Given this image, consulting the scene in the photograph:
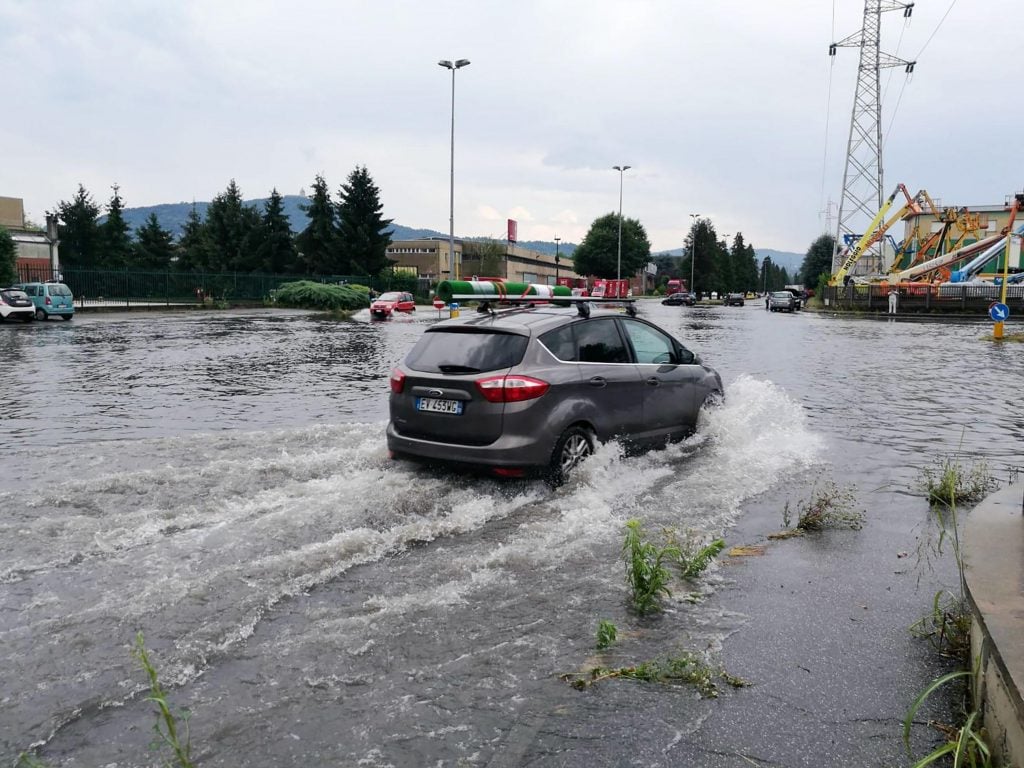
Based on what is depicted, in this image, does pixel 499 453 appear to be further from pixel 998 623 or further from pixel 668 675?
pixel 998 623

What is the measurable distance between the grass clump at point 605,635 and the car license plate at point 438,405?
291 cm

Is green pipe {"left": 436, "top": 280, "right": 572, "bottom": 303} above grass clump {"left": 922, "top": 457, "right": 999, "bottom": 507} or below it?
above

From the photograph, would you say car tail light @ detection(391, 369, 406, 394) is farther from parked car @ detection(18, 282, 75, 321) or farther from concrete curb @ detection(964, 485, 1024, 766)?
parked car @ detection(18, 282, 75, 321)

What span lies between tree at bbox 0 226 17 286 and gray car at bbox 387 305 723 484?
41194mm

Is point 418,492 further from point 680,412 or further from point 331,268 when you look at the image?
point 331,268

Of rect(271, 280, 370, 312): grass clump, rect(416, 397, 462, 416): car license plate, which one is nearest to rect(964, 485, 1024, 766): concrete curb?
rect(416, 397, 462, 416): car license plate

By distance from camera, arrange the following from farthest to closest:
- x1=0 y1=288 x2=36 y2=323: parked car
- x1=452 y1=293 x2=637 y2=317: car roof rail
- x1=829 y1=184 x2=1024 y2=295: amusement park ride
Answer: x1=829 y1=184 x2=1024 y2=295: amusement park ride → x1=0 y1=288 x2=36 y2=323: parked car → x1=452 y1=293 x2=637 y2=317: car roof rail

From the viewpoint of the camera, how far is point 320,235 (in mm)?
67750

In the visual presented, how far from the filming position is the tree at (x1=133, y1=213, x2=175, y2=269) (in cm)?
7731

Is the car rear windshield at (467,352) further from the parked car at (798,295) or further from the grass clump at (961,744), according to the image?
the parked car at (798,295)

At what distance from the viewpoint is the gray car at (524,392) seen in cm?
635

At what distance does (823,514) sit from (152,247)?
270ft

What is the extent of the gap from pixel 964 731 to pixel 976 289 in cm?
5394

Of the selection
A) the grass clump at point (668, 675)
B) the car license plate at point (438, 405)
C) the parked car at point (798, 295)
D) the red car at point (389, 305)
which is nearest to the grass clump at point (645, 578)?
the grass clump at point (668, 675)
